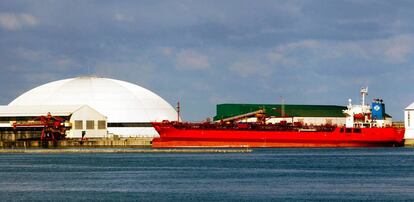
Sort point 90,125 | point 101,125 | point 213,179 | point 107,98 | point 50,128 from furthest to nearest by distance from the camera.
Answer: point 107,98 → point 101,125 → point 90,125 → point 50,128 → point 213,179

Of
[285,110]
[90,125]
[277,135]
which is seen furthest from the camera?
[285,110]

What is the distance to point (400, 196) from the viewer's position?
53.8 m

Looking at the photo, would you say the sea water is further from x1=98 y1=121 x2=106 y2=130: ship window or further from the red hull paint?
x1=98 y1=121 x2=106 y2=130: ship window

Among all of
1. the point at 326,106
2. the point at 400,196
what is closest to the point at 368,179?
the point at 400,196

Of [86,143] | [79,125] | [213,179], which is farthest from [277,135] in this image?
[213,179]

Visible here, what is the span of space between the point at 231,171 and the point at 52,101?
83.4 meters

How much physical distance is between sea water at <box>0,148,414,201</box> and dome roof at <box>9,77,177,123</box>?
54.5 m

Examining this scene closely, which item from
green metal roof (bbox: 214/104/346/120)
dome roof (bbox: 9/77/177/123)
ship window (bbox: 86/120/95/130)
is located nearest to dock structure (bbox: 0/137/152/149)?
ship window (bbox: 86/120/95/130)

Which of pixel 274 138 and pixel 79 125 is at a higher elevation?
pixel 79 125

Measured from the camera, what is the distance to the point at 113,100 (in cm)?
15425

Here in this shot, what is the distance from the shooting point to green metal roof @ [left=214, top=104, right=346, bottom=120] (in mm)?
174875

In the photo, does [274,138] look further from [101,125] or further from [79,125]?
[79,125]

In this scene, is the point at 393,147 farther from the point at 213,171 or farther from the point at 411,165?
the point at 213,171

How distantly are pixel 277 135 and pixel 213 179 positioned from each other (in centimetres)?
6041
